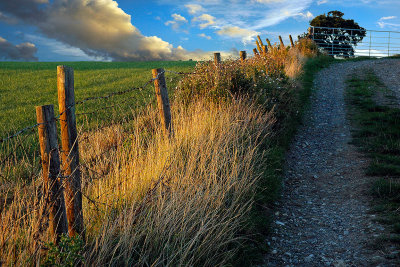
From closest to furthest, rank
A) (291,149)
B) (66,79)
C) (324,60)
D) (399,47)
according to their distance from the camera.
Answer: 1. (66,79)
2. (291,149)
3. (324,60)
4. (399,47)

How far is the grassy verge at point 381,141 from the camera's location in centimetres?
477

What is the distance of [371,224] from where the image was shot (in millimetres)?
4559

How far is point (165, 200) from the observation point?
3.88 m

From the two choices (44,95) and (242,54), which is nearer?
(242,54)

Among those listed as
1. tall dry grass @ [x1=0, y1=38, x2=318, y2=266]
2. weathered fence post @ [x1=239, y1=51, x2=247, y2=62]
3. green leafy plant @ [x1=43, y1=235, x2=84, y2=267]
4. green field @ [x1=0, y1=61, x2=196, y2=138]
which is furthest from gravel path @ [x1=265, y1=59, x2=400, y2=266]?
green field @ [x1=0, y1=61, x2=196, y2=138]

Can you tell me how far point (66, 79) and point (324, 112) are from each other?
997 cm

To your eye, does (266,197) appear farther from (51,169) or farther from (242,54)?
(242,54)

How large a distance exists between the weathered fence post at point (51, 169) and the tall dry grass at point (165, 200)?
0.10 meters

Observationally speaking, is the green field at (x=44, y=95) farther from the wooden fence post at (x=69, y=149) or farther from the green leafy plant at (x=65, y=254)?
the green leafy plant at (x=65, y=254)

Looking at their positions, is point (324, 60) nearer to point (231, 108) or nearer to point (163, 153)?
point (231, 108)

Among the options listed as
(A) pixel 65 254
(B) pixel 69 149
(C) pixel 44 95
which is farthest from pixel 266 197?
(C) pixel 44 95

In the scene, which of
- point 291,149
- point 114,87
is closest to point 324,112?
point 291,149

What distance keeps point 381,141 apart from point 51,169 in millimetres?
7418

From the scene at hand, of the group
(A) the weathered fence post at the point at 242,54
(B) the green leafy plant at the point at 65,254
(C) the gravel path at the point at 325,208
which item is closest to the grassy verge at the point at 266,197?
(C) the gravel path at the point at 325,208
